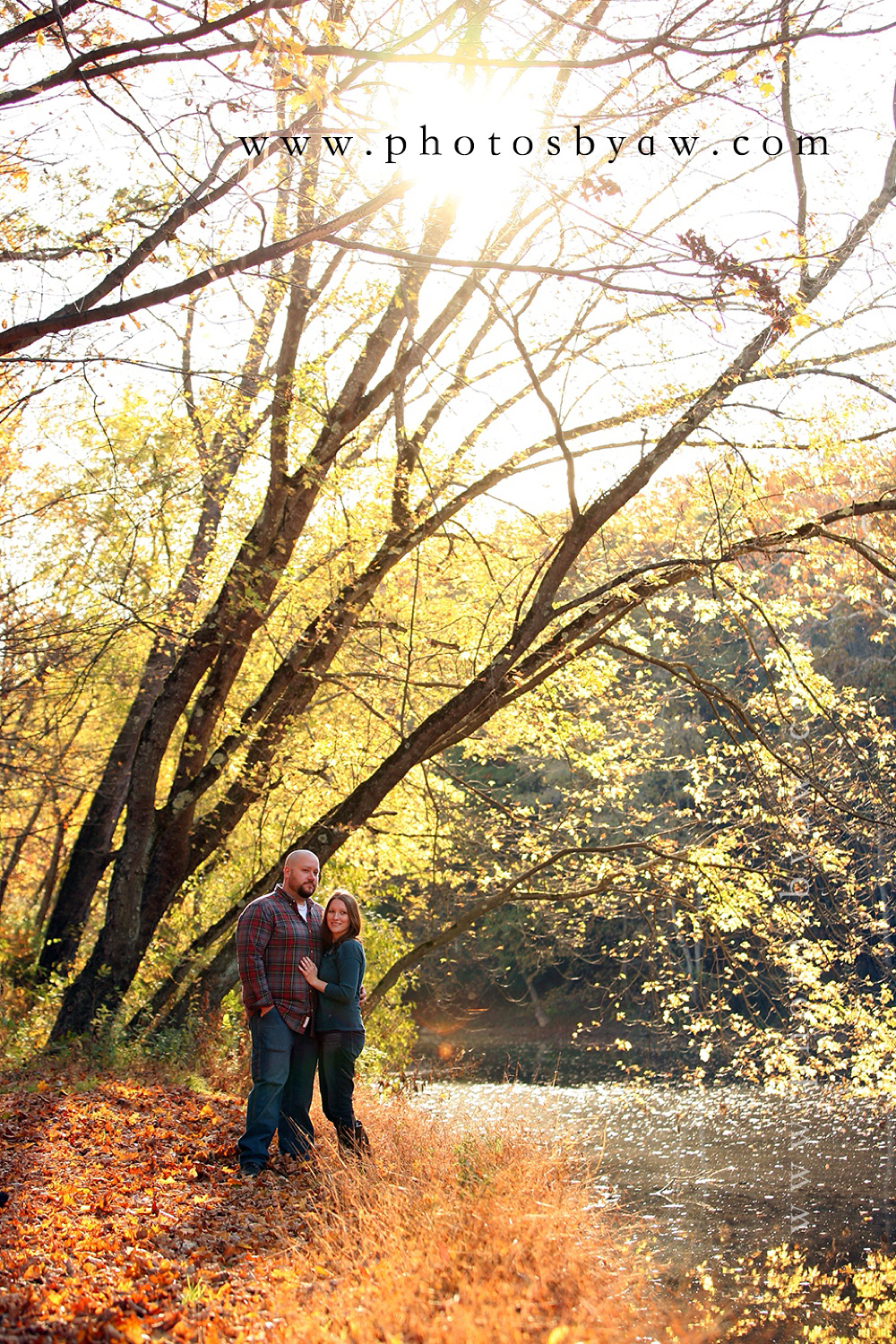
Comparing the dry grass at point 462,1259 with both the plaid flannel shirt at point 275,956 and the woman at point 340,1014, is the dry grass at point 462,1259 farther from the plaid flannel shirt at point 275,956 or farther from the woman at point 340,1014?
the plaid flannel shirt at point 275,956

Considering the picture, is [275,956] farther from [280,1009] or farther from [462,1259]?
[462,1259]

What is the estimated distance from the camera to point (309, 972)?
245 inches

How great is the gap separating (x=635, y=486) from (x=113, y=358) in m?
4.38

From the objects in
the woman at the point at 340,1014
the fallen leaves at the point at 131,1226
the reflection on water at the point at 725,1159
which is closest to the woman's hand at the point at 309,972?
the woman at the point at 340,1014

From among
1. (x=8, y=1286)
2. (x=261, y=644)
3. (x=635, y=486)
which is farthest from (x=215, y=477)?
(x=8, y=1286)

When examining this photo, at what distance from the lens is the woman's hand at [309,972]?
6.21 meters

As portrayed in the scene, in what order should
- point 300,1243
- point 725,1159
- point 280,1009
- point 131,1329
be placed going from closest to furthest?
1. point 131,1329
2. point 300,1243
3. point 280,1009
4. point 725,1159

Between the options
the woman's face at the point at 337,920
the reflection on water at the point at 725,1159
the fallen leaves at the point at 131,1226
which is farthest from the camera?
the reflection on water at the point at 725,1159

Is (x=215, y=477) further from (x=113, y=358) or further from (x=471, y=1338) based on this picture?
(x=471, y=1338)

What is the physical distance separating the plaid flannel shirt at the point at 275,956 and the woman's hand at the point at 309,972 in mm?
27

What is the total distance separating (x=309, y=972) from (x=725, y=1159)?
845cm

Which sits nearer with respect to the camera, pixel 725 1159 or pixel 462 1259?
pixel 462 1259

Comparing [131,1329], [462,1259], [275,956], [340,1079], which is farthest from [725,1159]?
[131,1329]

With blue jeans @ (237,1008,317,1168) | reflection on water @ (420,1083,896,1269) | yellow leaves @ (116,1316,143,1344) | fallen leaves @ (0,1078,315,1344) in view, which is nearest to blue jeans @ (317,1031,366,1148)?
blue jeans @ (237,1008,317,1168)
